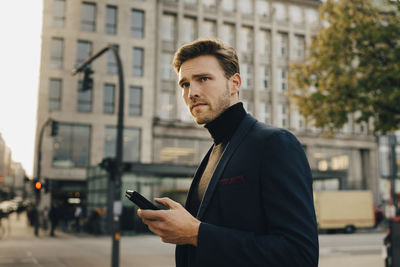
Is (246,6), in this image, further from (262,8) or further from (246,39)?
(246,39)

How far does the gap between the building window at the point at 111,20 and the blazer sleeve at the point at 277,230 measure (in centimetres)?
3656

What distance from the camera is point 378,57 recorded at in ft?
45.6

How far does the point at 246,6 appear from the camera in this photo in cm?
4181

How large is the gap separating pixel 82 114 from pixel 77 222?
1033cm

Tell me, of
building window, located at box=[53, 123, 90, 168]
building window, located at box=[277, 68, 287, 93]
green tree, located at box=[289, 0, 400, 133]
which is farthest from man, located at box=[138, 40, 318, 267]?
building window, located at box=[277, 68, 287, 93]

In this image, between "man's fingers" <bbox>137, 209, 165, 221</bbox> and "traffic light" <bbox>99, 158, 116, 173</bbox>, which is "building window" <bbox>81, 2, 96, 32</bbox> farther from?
"man's fingers" <bbox>137, 209, 165, 221</bbox>

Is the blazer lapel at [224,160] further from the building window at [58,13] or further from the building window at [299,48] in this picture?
the building window at [299,48]

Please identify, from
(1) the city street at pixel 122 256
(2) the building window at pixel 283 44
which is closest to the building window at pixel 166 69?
(2) the building window at pixel 283 44

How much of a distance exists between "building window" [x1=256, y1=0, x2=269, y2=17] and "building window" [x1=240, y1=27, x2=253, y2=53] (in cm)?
216

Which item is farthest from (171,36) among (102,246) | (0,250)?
(0,250)

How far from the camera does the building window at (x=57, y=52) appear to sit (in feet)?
113

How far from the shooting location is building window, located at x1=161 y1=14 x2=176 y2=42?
37.9 meters

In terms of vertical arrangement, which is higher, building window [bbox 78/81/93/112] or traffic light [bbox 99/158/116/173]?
building window [bbox 78/81/93/112]

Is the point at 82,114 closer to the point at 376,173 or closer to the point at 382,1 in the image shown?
the point at 382,1
